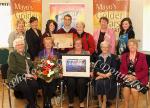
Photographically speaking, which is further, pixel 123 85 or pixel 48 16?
pixel 48 16

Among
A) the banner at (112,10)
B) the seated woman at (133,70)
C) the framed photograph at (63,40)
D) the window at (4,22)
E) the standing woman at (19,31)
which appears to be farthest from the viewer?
the window at (4,22)

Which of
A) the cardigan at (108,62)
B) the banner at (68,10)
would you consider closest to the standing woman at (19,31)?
the banner at (68,10)

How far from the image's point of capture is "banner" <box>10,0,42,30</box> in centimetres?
636

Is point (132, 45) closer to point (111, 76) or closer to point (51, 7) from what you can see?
point (111, 76)

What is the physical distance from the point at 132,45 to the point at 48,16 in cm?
233

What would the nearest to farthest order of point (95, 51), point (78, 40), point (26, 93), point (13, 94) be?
point (26, 93) < point (78, 40) < point (95, 51) < point (13, 94)

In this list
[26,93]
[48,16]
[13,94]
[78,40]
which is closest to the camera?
[26,93]

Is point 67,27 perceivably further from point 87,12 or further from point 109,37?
point 87,12

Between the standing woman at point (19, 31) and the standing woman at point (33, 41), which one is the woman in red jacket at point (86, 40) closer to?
the standing woman at point (33, 41)

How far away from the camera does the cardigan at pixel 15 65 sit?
15.6ft

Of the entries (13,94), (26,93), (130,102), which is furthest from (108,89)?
(13,94)

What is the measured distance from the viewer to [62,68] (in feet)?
15.9

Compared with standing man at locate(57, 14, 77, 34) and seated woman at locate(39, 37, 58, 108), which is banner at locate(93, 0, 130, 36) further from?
seated woman at locate(39, 37, 58, 108)

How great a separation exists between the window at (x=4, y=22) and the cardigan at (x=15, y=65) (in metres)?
2.17
